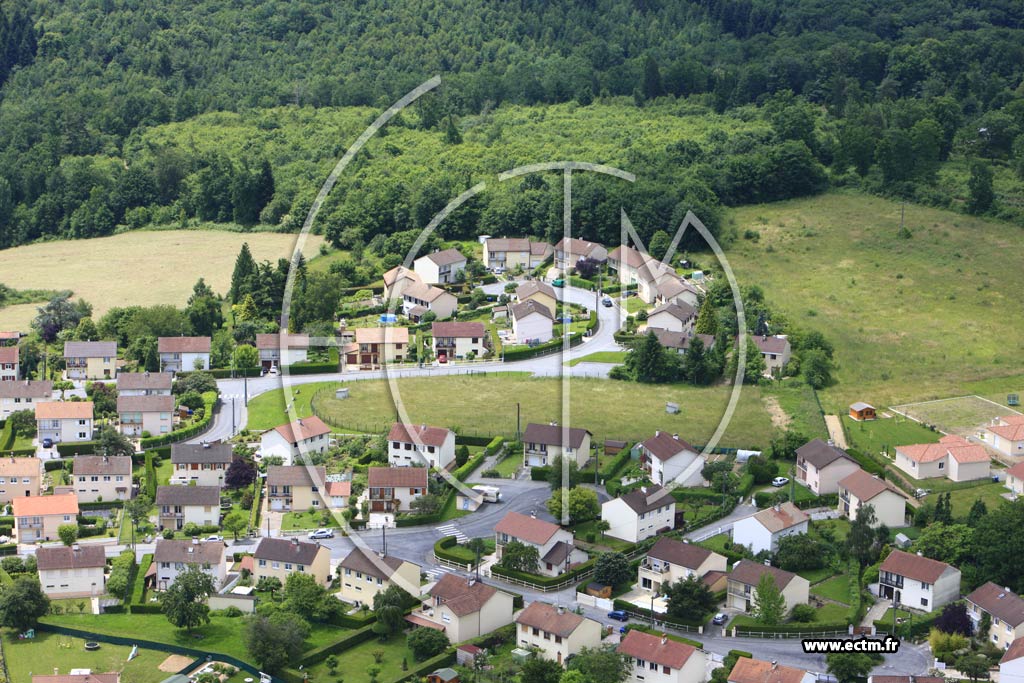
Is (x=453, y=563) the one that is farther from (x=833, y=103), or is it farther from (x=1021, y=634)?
(x=833, y=103)

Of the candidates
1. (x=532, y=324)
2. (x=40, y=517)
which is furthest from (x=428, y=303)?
(x=40, y=517)

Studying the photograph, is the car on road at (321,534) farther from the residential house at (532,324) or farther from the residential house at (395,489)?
the residential house at (532,324)

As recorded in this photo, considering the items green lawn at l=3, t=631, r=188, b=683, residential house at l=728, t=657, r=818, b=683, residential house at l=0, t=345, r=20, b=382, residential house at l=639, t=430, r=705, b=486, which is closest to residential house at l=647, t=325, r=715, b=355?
residential house at l=639, t=430, r=705, b=486

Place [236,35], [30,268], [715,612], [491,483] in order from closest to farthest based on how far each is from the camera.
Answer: [715,612] → [491,483] → [30,268] → [236,35]

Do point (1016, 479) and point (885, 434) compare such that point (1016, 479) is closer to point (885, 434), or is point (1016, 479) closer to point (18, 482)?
point (885, 434)

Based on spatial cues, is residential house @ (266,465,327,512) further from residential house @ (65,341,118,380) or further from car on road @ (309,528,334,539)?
residential house @ (65,341,118,380)

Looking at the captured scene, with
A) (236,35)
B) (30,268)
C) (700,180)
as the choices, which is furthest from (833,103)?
(30,268)
